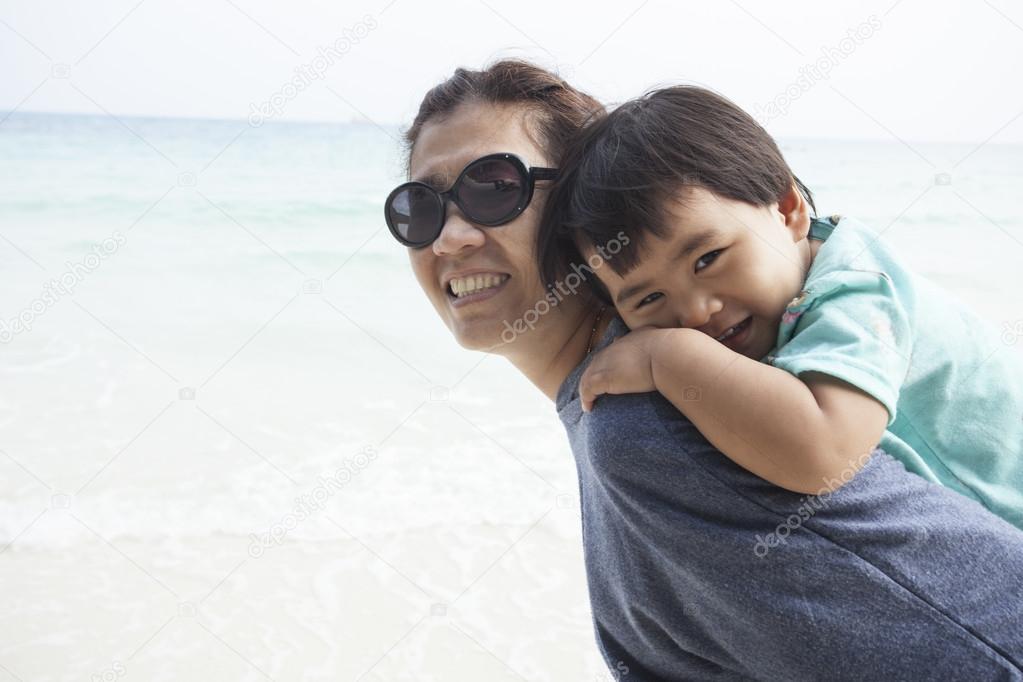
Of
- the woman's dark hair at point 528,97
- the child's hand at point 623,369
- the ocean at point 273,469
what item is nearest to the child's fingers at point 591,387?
the child's hand at point 623,369

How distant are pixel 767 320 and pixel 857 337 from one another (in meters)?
0.31

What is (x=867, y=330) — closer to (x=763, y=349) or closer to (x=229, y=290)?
(x=763, y=349)

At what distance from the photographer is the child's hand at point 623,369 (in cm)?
156

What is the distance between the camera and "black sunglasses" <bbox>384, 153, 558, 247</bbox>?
2123 mm

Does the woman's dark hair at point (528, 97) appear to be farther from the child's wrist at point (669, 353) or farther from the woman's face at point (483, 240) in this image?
the child's wrist at point (669, 353)

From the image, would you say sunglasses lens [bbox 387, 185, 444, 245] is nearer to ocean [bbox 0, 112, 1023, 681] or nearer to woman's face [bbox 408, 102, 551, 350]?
woman's face [bbox 408, 102, 551, 350]

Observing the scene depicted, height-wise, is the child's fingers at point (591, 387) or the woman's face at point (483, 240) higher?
the child's fingers at point (591, 387)

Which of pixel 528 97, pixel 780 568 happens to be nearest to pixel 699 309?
pixel 780 568

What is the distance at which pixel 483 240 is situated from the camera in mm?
2211

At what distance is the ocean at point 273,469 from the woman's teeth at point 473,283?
65 cm

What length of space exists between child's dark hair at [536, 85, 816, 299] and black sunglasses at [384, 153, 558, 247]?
159mm

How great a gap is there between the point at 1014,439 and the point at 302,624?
3760 mm

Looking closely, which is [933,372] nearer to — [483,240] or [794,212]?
[794,212]

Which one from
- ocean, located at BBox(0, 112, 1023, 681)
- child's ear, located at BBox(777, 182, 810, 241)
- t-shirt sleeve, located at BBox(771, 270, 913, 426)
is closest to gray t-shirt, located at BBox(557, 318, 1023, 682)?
t-shirt sleeve, located at BBox(771, 270, 913, 426)
